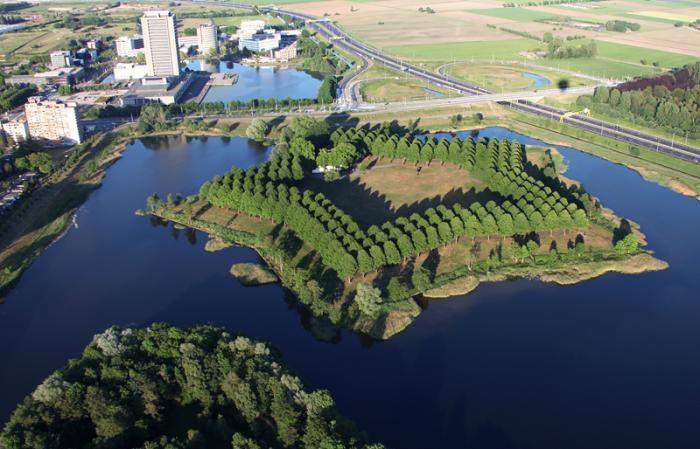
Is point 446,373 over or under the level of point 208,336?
under

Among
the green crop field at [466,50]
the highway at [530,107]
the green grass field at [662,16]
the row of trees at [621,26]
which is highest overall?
the green grass field at [662,16]

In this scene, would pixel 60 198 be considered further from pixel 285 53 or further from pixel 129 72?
pixel 285 53

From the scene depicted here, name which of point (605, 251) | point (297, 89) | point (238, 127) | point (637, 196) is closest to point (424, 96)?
point (297, 89)

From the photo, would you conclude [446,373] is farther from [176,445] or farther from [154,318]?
[154,318]

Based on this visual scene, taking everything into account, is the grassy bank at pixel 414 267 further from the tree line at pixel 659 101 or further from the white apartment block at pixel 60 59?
the white apartment block at pixel 60 59

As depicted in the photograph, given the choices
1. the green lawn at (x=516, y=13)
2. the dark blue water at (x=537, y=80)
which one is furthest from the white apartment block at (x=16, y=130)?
the green lawn at (x=516, y=13)

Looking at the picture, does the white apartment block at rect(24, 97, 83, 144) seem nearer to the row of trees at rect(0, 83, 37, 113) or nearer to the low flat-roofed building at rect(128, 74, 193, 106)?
the row of trees at rect(0, 83, 37, 113)

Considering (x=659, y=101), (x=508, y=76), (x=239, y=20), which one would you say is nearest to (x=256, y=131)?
(x=508, y=76)
